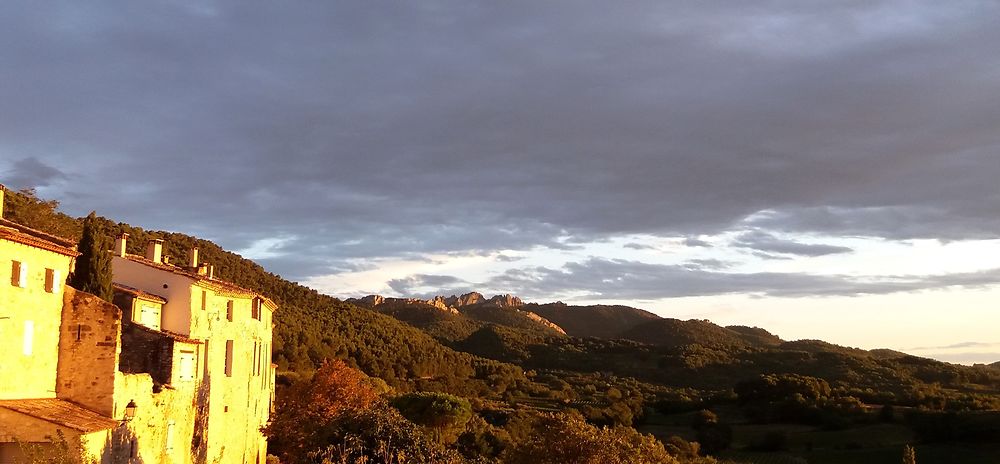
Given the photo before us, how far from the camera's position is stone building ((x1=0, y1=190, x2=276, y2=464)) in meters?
24.5

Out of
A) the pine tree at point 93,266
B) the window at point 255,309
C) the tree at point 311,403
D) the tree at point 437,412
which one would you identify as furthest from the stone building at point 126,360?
the tree at point 437,412

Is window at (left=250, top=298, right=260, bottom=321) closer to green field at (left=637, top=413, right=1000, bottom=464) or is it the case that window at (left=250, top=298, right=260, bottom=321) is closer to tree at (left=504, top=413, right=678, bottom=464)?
→ tree at (left=504, top=413, right=678, bottom=464)

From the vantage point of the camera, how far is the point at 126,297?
3384 centimetres

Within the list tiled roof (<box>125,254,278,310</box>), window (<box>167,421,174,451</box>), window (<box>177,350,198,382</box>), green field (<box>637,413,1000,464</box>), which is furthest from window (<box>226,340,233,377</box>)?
green field (<box>637,413,1000,464</box>)

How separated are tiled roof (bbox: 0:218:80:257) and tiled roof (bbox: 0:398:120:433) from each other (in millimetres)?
4987

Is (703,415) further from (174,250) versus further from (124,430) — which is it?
(124,430)

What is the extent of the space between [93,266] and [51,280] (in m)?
5.29

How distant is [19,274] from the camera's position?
25094 mm

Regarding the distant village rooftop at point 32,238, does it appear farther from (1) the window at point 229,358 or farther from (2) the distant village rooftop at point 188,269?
(1) the window at point 229,358

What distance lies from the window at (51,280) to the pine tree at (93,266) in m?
4.32

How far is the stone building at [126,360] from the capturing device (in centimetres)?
2448

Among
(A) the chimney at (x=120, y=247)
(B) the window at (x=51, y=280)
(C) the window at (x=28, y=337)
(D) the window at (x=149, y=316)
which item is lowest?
(C) the window at (x=28, y=337)

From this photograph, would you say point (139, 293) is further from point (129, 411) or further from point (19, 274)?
point (19, 274)

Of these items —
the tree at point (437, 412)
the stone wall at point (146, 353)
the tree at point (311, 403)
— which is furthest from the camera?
the tree at point (437, 412)
